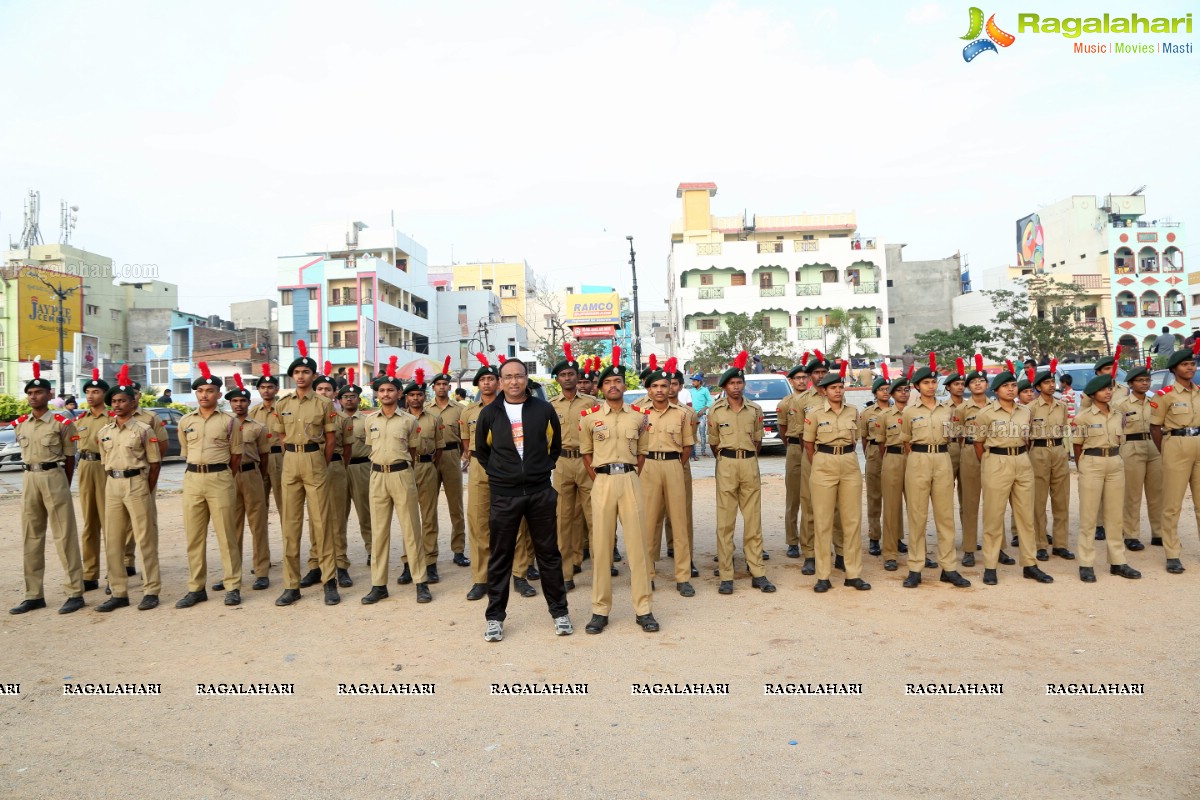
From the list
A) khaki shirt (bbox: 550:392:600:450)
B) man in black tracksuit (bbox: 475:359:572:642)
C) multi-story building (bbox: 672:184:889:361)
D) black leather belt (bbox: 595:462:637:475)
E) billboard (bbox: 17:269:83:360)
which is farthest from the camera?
multi-story building (bbox: 672:184:889:361)

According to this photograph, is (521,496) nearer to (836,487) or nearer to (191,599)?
(836,487)

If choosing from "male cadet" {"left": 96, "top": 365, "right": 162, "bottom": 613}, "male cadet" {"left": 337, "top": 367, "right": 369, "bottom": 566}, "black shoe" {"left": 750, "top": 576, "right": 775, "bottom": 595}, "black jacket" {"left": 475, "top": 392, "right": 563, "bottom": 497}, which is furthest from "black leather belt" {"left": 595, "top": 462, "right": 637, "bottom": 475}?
"male cadet" {"left": 96, "top": 365, "right": 162, "bottom": 613}

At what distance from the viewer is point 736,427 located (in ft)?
22.6

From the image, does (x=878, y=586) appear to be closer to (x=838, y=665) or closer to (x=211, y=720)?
(x=838, y=665)

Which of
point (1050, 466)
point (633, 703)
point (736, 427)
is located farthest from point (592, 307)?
point (633, 703)

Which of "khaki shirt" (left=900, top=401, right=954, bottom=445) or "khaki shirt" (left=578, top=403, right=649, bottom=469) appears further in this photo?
"khaki shirt" (left=900, top=401, right=954, bottom=445)

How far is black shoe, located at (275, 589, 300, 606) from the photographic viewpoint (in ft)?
21.9

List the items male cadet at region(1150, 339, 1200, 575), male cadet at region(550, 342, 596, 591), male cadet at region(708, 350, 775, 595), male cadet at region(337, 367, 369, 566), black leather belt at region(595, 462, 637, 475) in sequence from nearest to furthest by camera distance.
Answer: black leather belt at region(595, 462, 637, 475), male cadet at region(708, 350, 775, 595), male cadet at region(1150, 339, 1200, 575), male cadet at region(550, 342, 596, 591), male cadet at region(337, 367, 369, 566)

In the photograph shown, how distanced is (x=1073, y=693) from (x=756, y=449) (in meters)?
3.07

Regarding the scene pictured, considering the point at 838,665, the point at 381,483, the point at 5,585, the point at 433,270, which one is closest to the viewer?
the point at 838,665

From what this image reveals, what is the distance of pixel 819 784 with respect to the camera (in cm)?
344

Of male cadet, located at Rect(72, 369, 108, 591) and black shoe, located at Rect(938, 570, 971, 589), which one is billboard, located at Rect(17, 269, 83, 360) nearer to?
male cadet, located at Rect(72, 369, 108, 591)

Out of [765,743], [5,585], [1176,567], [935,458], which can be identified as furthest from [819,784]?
[5,585]

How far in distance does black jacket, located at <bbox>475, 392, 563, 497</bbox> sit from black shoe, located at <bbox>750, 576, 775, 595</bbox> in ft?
7.05
